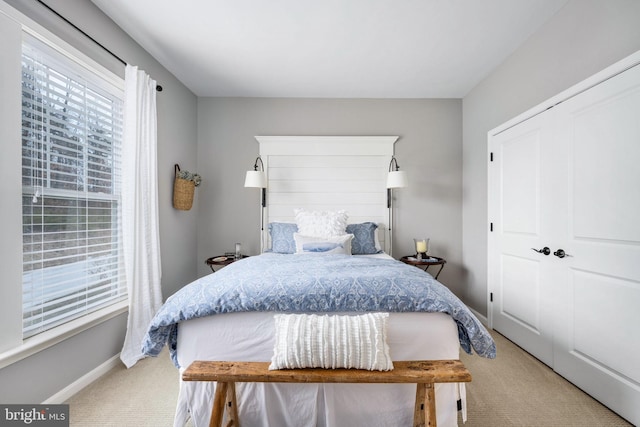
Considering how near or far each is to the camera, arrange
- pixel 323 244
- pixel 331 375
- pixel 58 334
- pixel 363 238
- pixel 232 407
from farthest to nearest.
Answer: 1. pixel 363 238
2. pixel 323 244
3. pixel 58 334
4. pixel 232 407
5. pixel 331 375

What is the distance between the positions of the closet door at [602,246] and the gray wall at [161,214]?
3.40 metres

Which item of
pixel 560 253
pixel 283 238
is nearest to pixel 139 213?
pixel 283 238

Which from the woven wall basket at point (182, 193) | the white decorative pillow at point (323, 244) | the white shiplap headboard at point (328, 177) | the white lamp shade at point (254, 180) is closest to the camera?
the white decorative pillow at point (323, 244)

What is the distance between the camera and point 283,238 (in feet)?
9.98

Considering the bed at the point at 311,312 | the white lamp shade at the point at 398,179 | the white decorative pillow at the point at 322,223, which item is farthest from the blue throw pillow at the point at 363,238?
the bed at the point at 311,312

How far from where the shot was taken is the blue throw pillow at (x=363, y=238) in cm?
304

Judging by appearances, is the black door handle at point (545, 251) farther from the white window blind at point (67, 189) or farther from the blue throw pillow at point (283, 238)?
the white window blind at point (67, 189)

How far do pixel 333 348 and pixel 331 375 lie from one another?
0.11 m

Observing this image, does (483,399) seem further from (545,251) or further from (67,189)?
(67,189)

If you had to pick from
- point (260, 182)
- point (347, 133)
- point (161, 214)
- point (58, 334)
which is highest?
point (347, 133)

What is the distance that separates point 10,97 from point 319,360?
6.83 ft

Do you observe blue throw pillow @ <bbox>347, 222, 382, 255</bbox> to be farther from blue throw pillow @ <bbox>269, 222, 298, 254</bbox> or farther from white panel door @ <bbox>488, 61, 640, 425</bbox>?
white panel door @ <bbox>488, 61, 640, 425</bbox>

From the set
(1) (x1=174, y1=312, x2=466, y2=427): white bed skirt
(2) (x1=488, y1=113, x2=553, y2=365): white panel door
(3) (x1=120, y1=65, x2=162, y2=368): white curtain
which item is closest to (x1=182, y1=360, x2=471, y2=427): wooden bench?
(1) (x1=174, y1=312, x2=466, y2=427): white bed skirt

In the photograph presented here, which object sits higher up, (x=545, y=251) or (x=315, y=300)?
(x=545, y=251)
